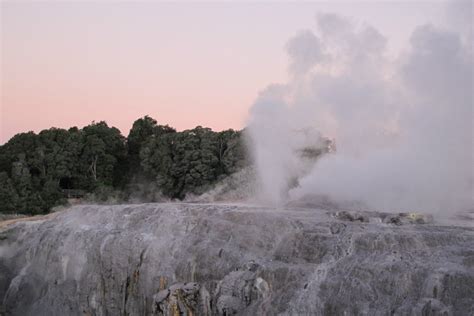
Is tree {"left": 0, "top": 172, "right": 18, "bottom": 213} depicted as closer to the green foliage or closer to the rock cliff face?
the green foliage

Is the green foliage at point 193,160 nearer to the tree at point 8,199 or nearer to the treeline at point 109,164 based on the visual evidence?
the treeline at point 109,164

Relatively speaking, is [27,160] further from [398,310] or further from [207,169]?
[398,310]

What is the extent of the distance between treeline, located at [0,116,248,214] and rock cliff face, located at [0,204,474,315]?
12.9m

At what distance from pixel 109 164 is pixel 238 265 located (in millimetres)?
24754

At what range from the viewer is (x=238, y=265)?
11.9 metres

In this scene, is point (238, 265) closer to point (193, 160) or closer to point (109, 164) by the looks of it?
point (193, 160)

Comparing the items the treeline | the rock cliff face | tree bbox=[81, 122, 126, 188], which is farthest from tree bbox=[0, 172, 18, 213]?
the rock cliff face

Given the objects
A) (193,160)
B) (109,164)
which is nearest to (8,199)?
(109,164)

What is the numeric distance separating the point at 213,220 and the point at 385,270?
5.12m

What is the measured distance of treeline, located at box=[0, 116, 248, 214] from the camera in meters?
30.6

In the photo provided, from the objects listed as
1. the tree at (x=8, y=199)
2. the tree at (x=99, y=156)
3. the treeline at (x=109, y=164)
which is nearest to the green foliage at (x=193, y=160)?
the treeline at (x=109, y=164)

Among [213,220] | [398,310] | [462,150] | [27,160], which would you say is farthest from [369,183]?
[27,160]

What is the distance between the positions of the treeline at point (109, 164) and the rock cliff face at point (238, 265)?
12.9 meters

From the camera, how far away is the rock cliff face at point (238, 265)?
9789 millimetres
